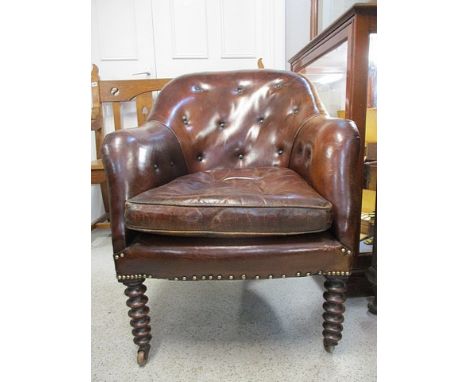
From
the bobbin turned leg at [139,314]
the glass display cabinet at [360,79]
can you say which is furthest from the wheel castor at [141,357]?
the glass display cabinet at [360,79]

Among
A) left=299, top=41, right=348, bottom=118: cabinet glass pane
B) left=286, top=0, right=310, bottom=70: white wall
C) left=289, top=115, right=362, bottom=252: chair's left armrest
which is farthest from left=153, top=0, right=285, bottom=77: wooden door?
left=289, top=115, right=362, bottom=252: chair's left armrest

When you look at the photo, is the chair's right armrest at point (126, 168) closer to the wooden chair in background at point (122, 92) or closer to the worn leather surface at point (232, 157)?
the worn leather surface at point (232, 157)

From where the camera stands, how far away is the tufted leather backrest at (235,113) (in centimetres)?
127

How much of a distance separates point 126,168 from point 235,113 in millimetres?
629

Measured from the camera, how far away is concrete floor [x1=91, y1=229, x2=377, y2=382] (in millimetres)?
878

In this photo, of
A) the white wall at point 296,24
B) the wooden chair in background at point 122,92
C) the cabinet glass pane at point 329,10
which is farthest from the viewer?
the white wall at point 296,24

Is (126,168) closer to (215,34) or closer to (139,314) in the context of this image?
(139,314)

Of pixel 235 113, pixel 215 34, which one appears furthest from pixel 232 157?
pixel 215 34

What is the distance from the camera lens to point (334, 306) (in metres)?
0.87

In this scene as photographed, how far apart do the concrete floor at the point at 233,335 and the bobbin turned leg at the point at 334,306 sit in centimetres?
9
